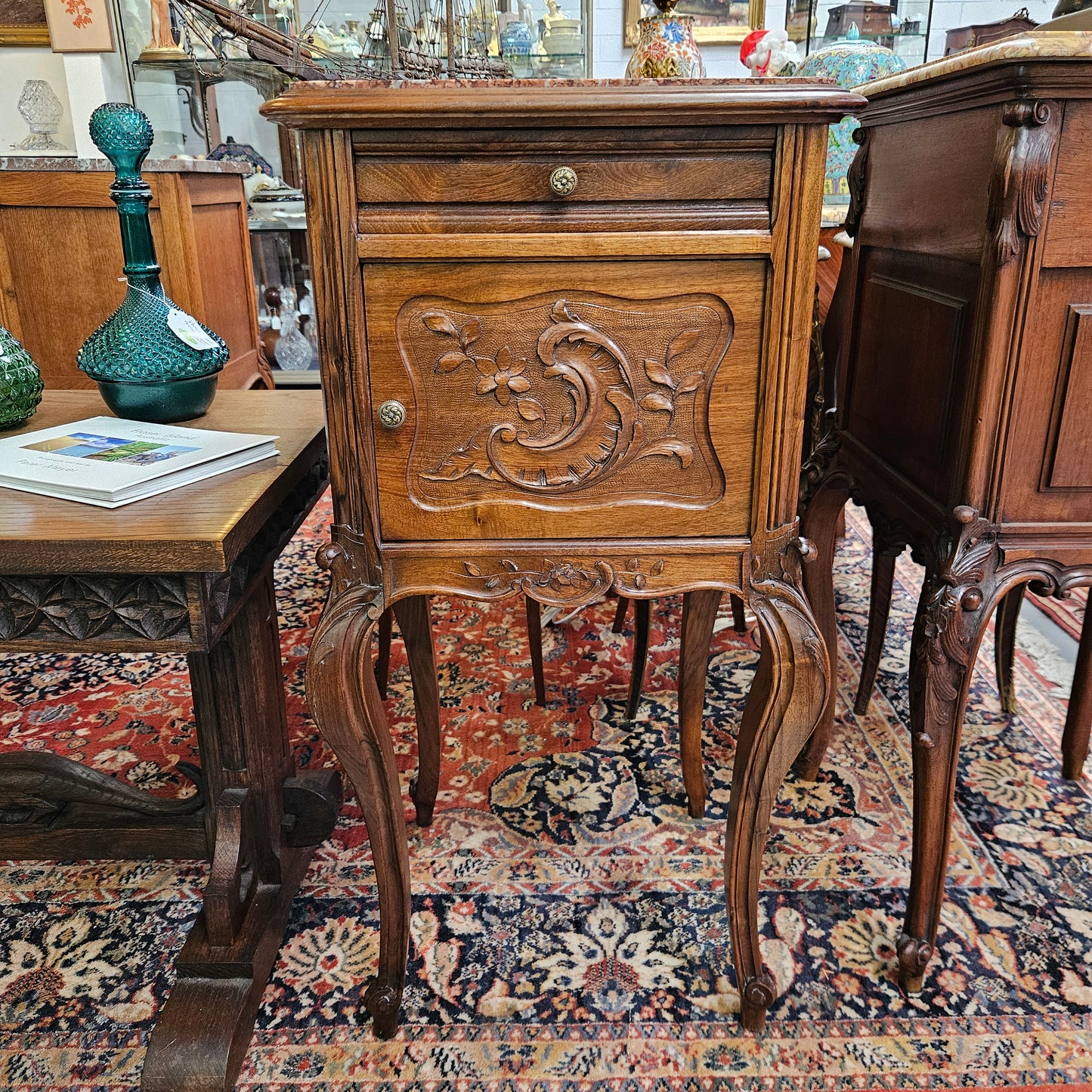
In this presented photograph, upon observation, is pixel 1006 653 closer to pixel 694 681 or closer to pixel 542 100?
pixel 694 681

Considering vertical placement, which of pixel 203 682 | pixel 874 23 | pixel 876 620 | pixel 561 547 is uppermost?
pixel 874 23

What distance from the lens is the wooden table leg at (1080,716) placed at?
1.76 m

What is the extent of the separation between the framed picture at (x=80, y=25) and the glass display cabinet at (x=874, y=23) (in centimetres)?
347

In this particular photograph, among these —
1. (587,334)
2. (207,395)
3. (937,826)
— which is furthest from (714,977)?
(207,395)

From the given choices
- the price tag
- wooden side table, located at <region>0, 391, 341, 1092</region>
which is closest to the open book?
wooden side table, located at <region>0, 391, 341, 1092</region>

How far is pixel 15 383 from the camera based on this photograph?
4.83 feet

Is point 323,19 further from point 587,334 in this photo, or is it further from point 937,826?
point 937,826

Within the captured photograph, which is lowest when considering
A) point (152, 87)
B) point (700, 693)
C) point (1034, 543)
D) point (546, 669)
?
point (546, 669)

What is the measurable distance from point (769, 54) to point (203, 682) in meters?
1.91

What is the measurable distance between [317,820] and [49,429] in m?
0.76

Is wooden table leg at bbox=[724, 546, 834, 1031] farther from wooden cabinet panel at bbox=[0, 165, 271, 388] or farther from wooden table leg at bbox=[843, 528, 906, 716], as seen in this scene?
wooden cabinet panel at bbox=[0, 165, 271, 388]

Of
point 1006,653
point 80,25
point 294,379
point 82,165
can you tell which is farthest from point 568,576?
point 80,25

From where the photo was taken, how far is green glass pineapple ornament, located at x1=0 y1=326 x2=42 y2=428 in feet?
4.79

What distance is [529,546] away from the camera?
3.56 feet
